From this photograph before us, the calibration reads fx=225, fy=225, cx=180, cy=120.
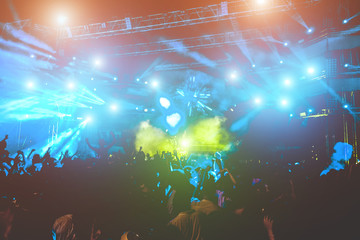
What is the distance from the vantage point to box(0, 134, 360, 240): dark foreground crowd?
2402mm

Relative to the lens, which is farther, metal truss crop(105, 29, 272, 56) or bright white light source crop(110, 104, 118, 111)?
bright white light source crop(110, 104, 118, 111)

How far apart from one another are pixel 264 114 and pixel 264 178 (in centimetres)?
984

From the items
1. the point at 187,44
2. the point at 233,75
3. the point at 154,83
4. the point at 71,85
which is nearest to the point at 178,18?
the point at 187,44

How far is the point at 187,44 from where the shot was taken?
993cm

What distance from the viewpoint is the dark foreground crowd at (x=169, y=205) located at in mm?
2402

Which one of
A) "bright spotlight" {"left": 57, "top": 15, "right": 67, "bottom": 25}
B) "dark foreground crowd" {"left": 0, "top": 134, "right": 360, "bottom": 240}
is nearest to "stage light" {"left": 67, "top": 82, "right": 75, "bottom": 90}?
"bright spotlight" {"left": 57, "top": 15, "right": 67, "bottom": 25}

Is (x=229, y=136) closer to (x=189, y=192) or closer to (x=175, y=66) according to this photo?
(x=175, y=66)

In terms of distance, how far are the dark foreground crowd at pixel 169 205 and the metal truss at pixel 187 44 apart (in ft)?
23.0

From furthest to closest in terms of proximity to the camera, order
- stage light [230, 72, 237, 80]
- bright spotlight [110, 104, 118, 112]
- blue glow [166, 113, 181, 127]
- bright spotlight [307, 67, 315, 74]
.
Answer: blue glow [166, 113, 181, 127] → bright spotlight [110, 104, 118, 112] → bright spotlight [307, 67, 315, 74] → stage light [230, 72, 237, 80]

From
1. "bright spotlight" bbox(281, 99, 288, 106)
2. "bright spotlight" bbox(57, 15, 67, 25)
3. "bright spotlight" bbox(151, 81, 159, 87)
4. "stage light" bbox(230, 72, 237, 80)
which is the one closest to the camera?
"bright spotlight" bbox(57, 15, 67, 25)

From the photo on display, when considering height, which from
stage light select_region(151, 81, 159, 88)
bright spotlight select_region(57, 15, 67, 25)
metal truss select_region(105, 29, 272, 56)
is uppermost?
bright spotlight select_region(57, 15, 67, 25)

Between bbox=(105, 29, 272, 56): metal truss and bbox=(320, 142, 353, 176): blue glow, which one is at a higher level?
bbox=(105, 29, 272, 56): metal truss

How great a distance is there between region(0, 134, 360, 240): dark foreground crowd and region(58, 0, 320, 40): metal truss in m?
6.11

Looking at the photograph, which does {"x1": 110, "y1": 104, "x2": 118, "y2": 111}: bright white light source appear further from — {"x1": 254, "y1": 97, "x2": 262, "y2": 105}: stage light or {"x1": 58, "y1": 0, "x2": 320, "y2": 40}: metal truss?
{"x1": 254, "y1": 97, "x2": 262, "y2": 105}: stage light
